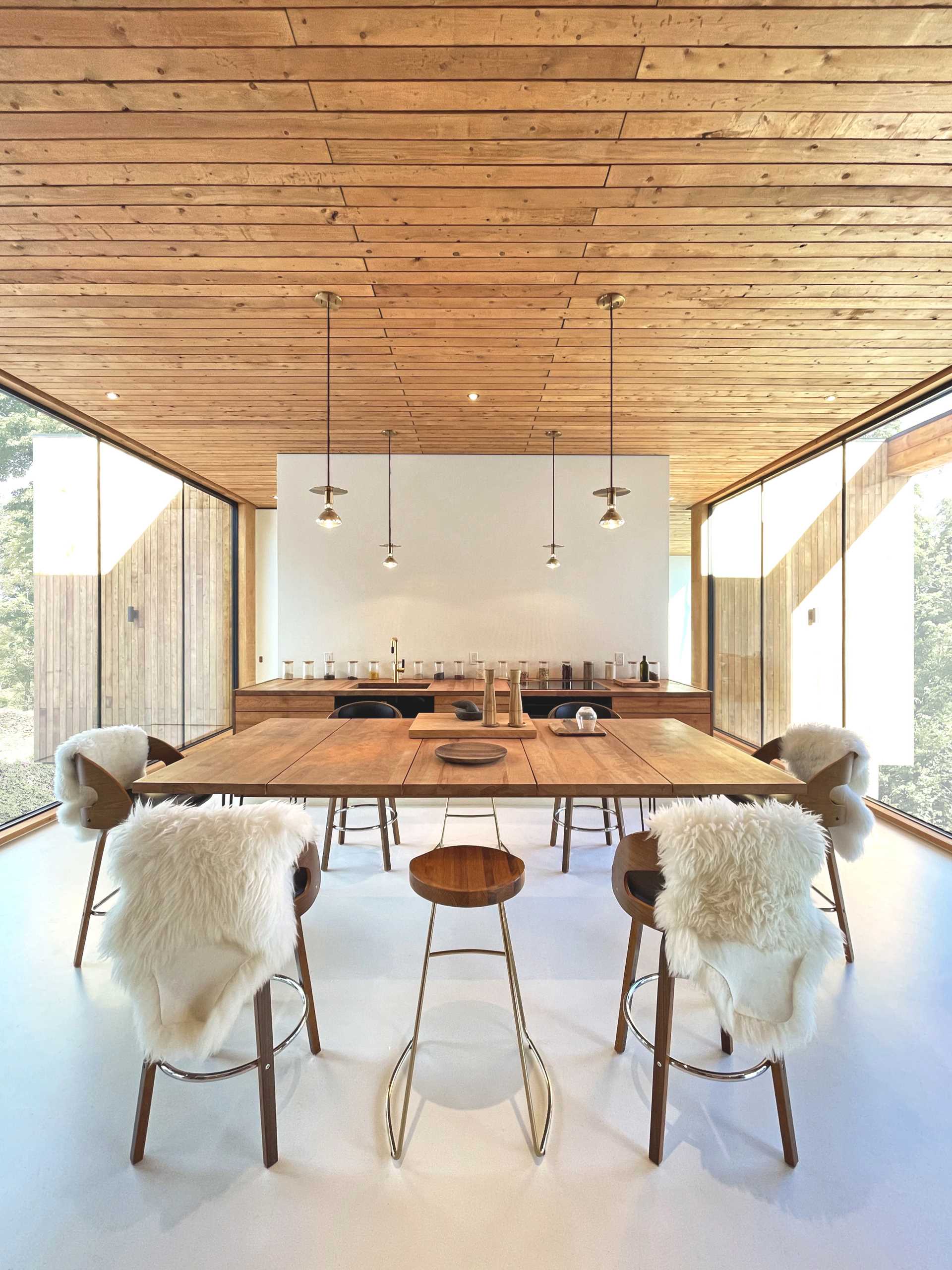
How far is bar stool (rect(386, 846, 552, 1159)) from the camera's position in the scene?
1.50m

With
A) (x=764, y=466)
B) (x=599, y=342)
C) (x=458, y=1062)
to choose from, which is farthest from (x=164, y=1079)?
(x=764, y=466)

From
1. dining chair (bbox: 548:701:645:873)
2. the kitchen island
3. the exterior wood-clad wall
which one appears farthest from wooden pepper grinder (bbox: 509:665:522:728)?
the exterior wood-clad wall

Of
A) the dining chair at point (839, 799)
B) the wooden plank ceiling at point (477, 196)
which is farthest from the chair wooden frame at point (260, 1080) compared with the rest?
the wooden plank ceiling at point (477, 196)

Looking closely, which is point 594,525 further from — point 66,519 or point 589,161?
point 66,519

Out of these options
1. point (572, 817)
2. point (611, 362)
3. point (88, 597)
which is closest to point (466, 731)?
point (572, 817)

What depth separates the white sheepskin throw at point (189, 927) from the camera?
1.37 meters

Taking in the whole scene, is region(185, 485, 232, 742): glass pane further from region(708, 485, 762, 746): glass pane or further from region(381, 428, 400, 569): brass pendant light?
region(708, 485, 762, 746): glass pane

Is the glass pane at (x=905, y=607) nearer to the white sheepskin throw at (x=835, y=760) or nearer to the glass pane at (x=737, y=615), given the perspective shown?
the white sheepskin throw at (x=835, y=760)

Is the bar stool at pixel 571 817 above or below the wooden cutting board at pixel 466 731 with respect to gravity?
below

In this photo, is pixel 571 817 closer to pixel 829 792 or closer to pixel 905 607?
pixel 829 792

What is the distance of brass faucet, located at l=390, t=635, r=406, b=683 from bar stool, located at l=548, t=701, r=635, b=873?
180 centimetres

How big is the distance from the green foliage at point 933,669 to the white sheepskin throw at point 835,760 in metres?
1.42

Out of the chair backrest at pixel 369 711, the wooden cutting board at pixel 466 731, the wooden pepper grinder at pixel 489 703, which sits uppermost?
the wooden pepper grinder at pixel 489 703

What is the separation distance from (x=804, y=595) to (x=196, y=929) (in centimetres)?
505
